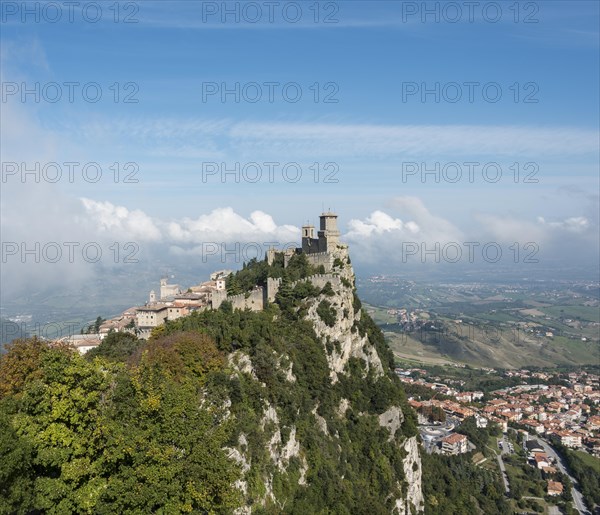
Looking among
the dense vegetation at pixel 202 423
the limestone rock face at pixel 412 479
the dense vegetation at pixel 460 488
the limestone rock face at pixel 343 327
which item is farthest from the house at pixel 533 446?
the limestone rock face at pixel 343 327

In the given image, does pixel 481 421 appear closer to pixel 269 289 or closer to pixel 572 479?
pixel 572 479

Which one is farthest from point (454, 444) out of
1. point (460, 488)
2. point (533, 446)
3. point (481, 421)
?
point (533, 446)

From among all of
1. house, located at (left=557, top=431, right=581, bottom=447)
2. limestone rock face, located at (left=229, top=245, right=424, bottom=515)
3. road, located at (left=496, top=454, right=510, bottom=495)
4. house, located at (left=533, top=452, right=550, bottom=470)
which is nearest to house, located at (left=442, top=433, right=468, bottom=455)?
road, located at (left=496, top=454, right=510, bottom=495)

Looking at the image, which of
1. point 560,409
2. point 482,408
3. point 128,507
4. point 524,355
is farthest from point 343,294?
point 524,355

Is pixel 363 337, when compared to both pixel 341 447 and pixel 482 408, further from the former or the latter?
pixel 482 408

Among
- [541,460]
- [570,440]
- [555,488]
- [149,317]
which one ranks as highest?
[149,317]

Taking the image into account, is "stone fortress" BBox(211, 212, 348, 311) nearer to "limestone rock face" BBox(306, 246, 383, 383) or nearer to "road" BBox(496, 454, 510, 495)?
"limestone rock face" BBox(306, 246, 383, 383)
